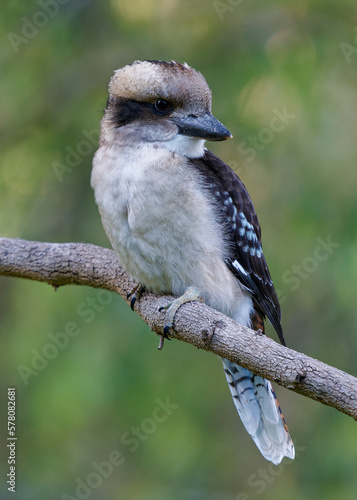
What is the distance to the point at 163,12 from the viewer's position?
16.0ft

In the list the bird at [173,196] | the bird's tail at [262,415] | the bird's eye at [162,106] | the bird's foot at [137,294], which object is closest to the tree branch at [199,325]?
the bird's foot at [137,294]

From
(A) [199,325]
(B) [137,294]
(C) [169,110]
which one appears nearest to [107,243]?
(B) [137,294]

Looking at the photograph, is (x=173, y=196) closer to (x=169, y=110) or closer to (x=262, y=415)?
(x=169, y=110)

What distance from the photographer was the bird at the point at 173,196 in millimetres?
3070

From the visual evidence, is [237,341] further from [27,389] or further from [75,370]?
[27,389]

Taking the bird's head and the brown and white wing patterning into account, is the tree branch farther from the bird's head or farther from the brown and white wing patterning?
the bird's head

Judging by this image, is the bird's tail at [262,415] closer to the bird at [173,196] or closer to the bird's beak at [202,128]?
the bird at [173,196]

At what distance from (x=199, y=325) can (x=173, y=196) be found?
24.1 inches

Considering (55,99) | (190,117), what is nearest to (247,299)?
(190,117)

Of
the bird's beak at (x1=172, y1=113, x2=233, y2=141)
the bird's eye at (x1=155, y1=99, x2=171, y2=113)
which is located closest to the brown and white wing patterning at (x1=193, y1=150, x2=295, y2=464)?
the bird's beak at (x1=172, y1=113, x2=233, y2=141)

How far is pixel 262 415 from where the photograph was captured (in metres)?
3.50

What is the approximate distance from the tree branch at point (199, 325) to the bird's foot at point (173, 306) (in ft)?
0.09

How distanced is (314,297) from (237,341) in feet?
6.73

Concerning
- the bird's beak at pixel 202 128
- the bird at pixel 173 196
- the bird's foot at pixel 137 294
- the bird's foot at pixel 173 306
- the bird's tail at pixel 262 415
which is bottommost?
the bird's tail at pixel 262 415
